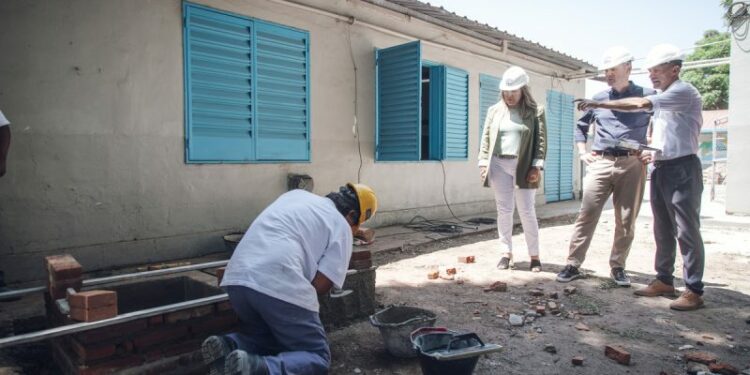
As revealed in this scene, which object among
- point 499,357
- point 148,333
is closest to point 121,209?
point 148,333

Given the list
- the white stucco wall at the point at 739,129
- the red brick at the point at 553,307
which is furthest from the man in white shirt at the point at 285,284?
the white stucco wall at the point at 739,129

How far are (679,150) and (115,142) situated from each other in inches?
195

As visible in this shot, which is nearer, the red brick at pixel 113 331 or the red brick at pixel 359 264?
the red brick at pixel 113 331

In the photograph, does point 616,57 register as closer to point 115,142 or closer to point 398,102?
point 398,102

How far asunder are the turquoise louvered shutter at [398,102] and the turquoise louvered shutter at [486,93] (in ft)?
8.12

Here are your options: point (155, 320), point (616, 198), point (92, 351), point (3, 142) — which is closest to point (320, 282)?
point (155, 320)

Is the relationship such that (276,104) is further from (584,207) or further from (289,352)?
(289,352)

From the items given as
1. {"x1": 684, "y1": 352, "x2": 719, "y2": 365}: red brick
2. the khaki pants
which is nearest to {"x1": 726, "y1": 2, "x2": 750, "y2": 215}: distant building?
the khaki pants

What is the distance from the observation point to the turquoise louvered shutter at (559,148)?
428 inches

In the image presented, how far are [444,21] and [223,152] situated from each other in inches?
159

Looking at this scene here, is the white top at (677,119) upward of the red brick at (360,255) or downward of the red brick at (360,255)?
upward

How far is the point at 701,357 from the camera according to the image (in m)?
2.77

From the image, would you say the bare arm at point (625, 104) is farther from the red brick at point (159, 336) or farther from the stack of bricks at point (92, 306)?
the stack of bricks at point (92, 306)

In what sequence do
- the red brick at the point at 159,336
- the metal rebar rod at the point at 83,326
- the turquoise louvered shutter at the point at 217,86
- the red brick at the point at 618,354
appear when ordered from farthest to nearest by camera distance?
the turquoise louvered shutter at the point at 217,86, the red brick at the point at 618,354, the red brick at the point at 159,336, the metal rebar rod at the point at 83,326
